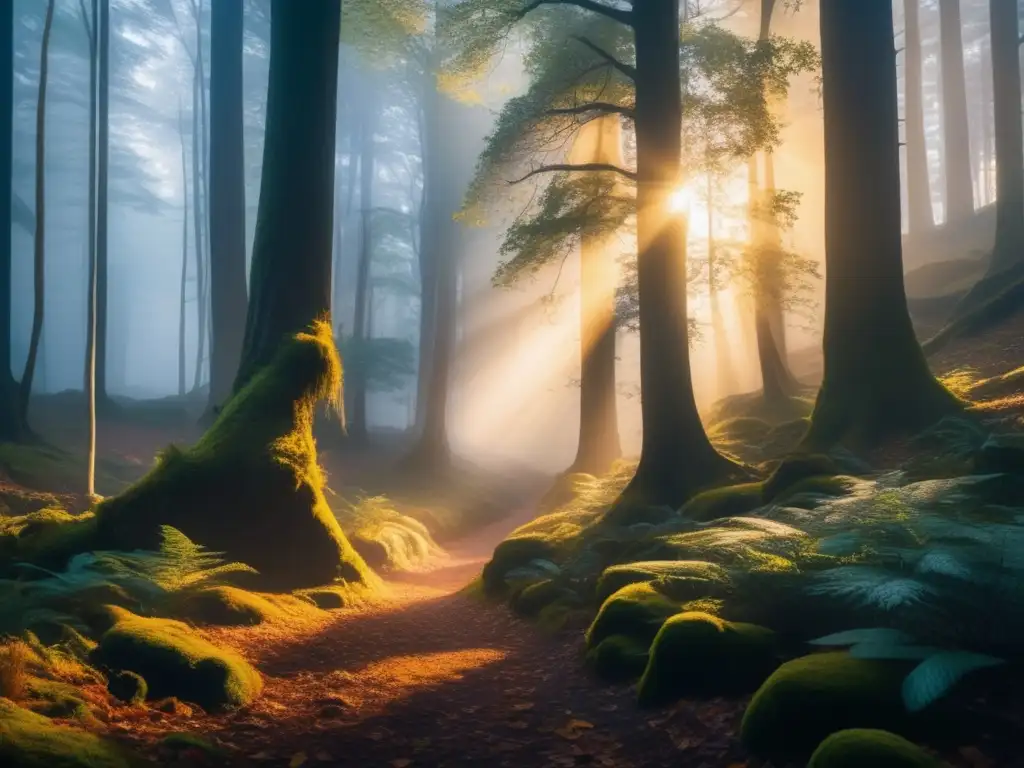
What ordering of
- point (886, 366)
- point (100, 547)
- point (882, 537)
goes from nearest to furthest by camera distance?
point (882, 537) → point (100, 547) → point (886, 366)

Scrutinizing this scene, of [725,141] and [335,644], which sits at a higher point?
[725,141]

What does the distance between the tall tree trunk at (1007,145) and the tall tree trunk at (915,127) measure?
512 inches

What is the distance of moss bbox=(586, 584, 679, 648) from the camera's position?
505 cm

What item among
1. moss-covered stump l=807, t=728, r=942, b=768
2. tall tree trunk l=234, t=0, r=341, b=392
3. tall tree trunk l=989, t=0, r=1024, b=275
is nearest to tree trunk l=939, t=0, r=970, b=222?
tall tree trunk l=989, t=0, r=1024, b=275

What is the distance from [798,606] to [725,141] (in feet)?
38.9

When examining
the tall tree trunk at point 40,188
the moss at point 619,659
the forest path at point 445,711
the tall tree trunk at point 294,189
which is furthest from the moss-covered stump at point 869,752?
the tall tree trunk at point 40,188

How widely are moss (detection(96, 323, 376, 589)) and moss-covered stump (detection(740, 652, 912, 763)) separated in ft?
17.8

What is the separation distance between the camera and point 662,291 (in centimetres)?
947

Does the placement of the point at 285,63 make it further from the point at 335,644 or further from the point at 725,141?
the point at 725,141

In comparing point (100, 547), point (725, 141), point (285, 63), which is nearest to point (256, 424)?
point (100, 547)

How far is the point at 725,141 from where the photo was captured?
13984 mm

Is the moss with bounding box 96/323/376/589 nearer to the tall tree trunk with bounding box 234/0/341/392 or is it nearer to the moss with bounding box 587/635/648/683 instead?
the tall tree trunk with bounding box 234/0/341/392

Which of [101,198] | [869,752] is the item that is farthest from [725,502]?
[101,198]

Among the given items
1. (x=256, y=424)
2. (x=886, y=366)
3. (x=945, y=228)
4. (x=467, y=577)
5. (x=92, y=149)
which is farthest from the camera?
(x=945, y=228)
